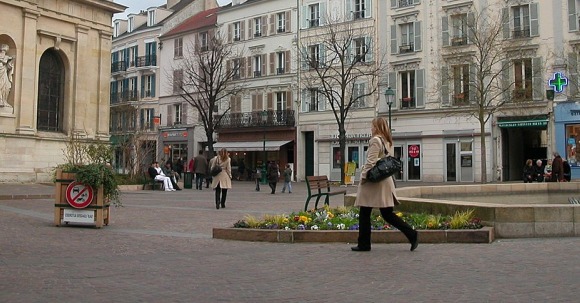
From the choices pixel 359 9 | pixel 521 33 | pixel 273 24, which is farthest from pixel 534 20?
pixel 273 24

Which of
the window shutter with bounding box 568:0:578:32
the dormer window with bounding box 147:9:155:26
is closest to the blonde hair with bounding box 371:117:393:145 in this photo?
the window shutter with bounding box 568:0:578:32

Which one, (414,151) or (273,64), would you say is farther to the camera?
(273,64)

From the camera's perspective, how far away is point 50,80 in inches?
1191

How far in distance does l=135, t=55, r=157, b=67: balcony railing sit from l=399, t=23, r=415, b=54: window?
27.5 meters

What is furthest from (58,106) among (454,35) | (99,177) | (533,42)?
(533,42)

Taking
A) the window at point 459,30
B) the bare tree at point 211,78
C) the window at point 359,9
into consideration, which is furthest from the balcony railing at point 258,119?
the window at point 459,30

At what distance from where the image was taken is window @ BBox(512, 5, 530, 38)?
120ft

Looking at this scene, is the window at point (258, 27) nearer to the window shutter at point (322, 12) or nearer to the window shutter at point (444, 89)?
the window shutter at point (322, 12)

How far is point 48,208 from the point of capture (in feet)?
54.7

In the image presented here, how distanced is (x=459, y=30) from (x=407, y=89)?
17.4 ft

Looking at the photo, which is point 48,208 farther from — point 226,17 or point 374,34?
point 226,17

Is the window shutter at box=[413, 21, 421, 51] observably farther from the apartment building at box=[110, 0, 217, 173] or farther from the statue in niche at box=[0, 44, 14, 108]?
the statue in niche at box=[0, 44, 14, 108]

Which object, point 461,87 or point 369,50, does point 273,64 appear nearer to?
point 369,50

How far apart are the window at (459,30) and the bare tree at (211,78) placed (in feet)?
51.6
